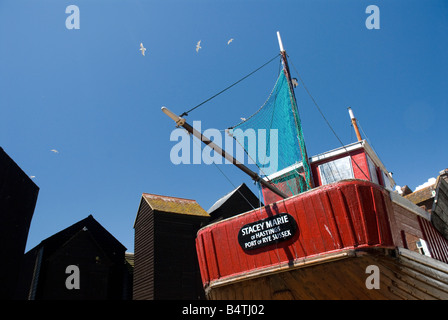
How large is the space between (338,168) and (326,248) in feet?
24.8

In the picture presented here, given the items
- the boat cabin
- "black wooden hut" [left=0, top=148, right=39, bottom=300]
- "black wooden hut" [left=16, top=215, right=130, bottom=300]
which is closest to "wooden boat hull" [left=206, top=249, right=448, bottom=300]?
the boat cabin

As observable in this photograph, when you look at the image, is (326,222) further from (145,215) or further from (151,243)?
(145,215)

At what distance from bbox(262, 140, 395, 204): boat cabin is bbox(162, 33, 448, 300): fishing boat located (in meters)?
3.59

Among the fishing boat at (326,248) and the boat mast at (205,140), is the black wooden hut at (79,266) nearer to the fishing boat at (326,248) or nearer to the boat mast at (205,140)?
the fishing boat at (326,248)

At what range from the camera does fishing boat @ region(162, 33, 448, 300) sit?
671 centimetres

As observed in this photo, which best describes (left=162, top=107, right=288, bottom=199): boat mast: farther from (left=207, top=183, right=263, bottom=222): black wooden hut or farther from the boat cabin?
(left=207, top=183, right=263, bottom=222): black wooden hut

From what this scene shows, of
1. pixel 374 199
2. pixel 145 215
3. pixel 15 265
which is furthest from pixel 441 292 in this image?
pixel 145 215

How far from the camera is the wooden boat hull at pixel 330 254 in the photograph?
21.9 feet

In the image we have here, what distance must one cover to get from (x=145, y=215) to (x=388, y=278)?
719 inches

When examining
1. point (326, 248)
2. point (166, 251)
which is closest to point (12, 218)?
point (326, 248)

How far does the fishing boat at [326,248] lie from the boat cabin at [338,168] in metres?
3.59

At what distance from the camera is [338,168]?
45.2ft

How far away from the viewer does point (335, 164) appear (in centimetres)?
1393

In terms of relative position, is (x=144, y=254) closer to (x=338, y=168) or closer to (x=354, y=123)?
(x=338, y=168)
